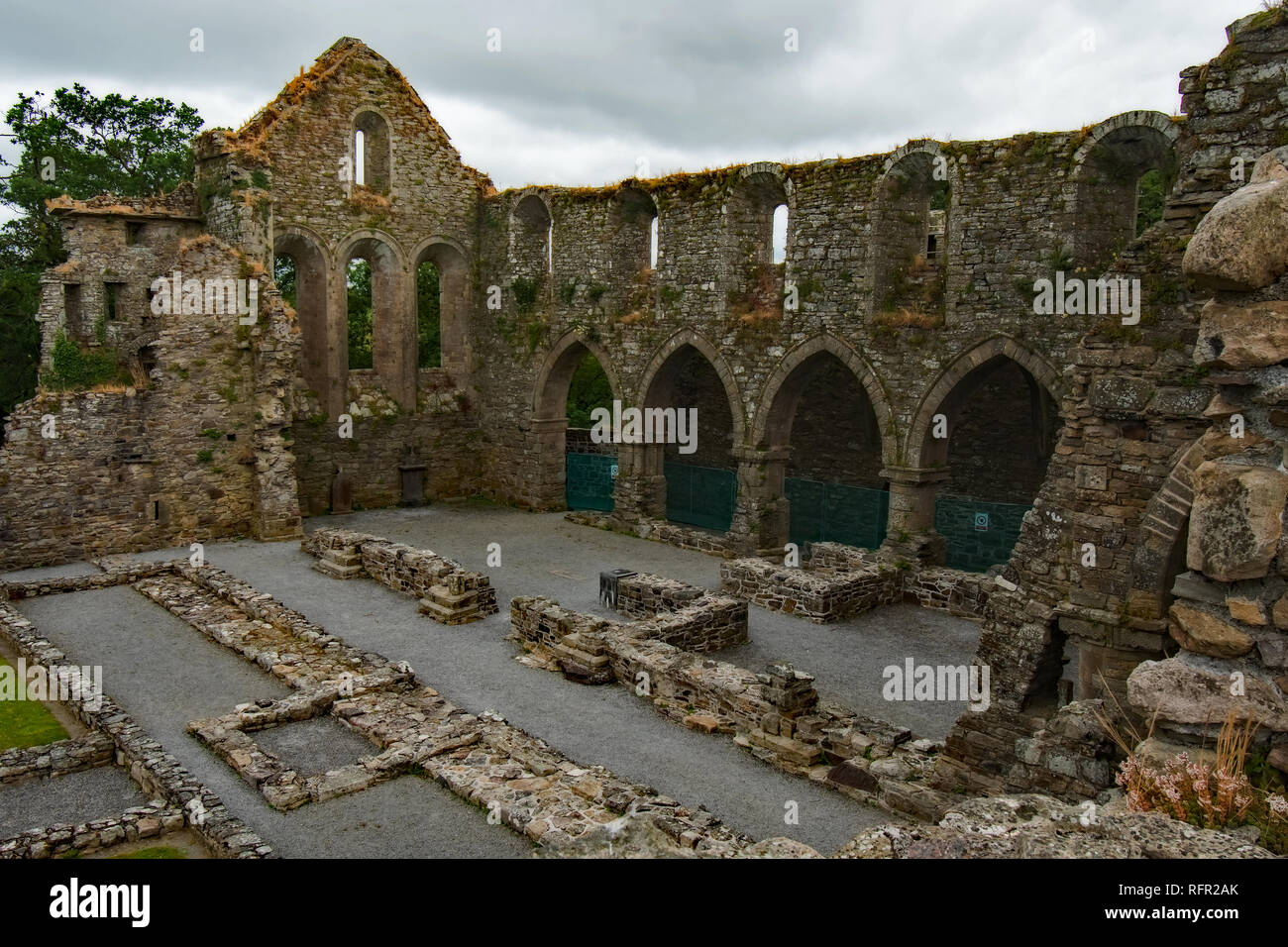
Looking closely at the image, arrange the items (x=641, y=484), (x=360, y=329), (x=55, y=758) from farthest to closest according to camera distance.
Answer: (x=360, y=329), (x=641, y=484), (x=55, y=758)

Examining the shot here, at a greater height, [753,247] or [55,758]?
[753,247]

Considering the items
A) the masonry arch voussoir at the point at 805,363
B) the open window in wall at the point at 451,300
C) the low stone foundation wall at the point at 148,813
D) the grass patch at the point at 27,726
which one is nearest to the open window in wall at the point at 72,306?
the open window in wall at the point at 451,300

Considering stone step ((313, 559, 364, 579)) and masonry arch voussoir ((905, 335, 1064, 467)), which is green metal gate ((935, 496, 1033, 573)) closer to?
masonry arch voussoir ((905, 335, 1064, 467))

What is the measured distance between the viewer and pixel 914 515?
17219mm

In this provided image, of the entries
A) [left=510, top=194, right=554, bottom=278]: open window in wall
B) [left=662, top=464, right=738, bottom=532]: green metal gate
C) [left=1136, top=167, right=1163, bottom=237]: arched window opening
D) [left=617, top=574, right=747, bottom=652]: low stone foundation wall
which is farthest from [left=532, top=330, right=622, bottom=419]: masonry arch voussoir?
[left=1136, top=167, right=1163, bottom=237]: arched window opening

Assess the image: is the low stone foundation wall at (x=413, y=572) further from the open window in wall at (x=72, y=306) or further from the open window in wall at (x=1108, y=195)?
the open window in wall at (x=1108, y=195)

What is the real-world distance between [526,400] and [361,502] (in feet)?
13.8

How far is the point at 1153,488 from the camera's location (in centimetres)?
777

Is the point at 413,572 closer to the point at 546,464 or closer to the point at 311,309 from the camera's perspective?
the point at 546,464

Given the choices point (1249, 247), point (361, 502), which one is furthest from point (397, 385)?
point (1249, 247)

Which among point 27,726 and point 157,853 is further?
point 27,726

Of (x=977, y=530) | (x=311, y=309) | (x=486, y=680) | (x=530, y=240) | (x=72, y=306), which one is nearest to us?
(x=486, y=680)

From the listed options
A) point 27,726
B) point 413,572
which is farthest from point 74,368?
point 27,726

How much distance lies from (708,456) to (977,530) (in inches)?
346
